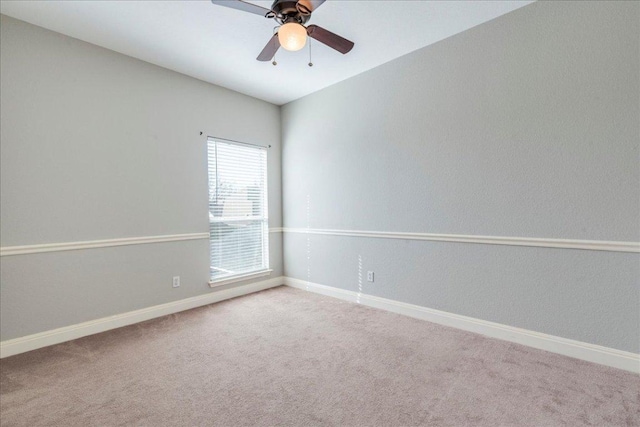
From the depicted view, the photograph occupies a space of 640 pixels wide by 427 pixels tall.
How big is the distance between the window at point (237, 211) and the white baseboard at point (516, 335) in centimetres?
146

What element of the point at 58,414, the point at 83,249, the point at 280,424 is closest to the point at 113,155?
the point at 83,249

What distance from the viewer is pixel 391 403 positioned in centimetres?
174

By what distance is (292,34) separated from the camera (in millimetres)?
1801

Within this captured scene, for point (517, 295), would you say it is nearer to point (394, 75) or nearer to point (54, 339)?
point (394, 75)

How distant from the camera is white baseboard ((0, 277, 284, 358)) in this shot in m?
2.38

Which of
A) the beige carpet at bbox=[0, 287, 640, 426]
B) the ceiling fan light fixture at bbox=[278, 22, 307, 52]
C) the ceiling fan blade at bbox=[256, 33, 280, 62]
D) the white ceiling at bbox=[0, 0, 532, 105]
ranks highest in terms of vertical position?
the white ceiling at bbox=[0, 0, 532, 105]

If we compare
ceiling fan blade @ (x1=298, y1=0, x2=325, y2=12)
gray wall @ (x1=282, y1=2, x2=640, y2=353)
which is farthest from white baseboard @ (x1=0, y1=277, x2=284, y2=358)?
ceiling fan blade @ (x1=298, y1=0, x2=325, y2=12)

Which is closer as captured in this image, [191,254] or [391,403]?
[391,403]

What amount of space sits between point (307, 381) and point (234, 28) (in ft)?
9.34

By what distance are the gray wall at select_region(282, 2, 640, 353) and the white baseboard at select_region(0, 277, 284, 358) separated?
1.59m

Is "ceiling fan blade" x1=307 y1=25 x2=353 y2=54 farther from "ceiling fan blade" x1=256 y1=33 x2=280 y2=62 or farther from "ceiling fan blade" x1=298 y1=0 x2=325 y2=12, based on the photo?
"ceiling fan blade" x1=256 y1=33 x2=280 y2=62

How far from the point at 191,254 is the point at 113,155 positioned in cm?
131

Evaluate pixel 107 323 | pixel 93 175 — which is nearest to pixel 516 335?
pixel 107 323

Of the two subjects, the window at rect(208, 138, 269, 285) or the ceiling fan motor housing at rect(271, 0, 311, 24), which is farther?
the window at rect(208, 138, 269, 285)
